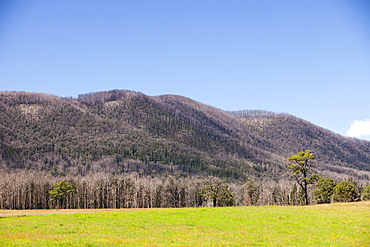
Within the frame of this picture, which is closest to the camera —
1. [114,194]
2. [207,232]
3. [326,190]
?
[207,232]

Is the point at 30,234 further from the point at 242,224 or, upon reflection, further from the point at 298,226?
the point at 298,226

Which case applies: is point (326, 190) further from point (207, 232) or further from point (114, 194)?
point (207, 232)

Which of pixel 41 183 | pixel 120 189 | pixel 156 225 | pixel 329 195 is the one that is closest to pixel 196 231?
pixel 156 225

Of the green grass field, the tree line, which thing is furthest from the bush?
the green grass field

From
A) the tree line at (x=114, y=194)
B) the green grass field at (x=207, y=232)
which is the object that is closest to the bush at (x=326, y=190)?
the tree line at (x=114, y=194)

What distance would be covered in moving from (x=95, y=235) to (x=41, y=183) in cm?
12100

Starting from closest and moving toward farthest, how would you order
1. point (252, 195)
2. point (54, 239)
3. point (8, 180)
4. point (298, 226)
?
point (54, 239)
point (298, 226)
point (252, 195)
point (8, 180)

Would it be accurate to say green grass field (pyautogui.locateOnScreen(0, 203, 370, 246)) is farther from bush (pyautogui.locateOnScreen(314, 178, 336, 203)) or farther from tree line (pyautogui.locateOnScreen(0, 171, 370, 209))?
tree line (pyautogui.locateOnScreen(0, 171, 370, 209))

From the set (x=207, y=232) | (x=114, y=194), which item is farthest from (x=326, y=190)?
(x=207, y=232)

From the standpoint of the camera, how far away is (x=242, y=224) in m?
36.7

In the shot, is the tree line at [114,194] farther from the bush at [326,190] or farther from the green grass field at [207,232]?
the green grass field at [207,232]

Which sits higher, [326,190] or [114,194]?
[326,190]

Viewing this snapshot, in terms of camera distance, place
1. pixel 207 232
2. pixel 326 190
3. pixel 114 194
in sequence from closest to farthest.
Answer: pixel 207 232 → pixel 326 190 → pixel 114 194

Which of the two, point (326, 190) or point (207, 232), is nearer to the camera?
point (207, 232)
